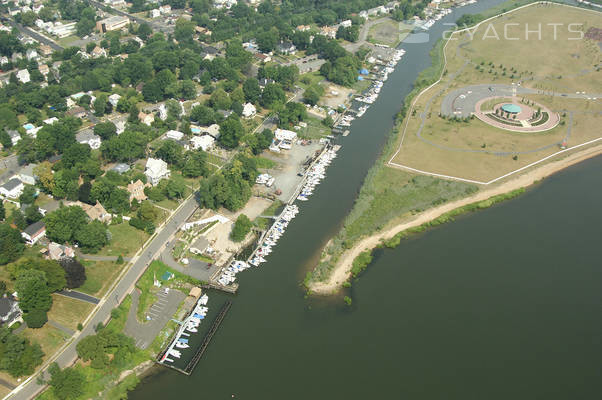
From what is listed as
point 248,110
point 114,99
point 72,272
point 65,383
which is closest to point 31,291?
point 72,272

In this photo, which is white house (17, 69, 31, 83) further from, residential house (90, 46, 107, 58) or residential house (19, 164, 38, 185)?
residential house (19, 164, 38, 185)

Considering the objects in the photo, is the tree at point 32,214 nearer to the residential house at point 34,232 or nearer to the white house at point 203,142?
the residential house at point 34,232

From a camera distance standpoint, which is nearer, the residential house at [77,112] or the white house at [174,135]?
the white house at [174,135]

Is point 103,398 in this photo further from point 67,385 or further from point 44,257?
point 44,257

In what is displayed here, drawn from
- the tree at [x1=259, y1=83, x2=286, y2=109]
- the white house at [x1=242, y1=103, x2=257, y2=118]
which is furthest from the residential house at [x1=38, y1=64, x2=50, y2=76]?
the tree at [x1=259, y1=83, x2=286, y2=109]

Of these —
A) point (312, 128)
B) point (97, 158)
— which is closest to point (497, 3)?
point (312, 128)

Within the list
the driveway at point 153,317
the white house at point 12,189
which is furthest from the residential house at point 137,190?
the driveway at point 153,317
